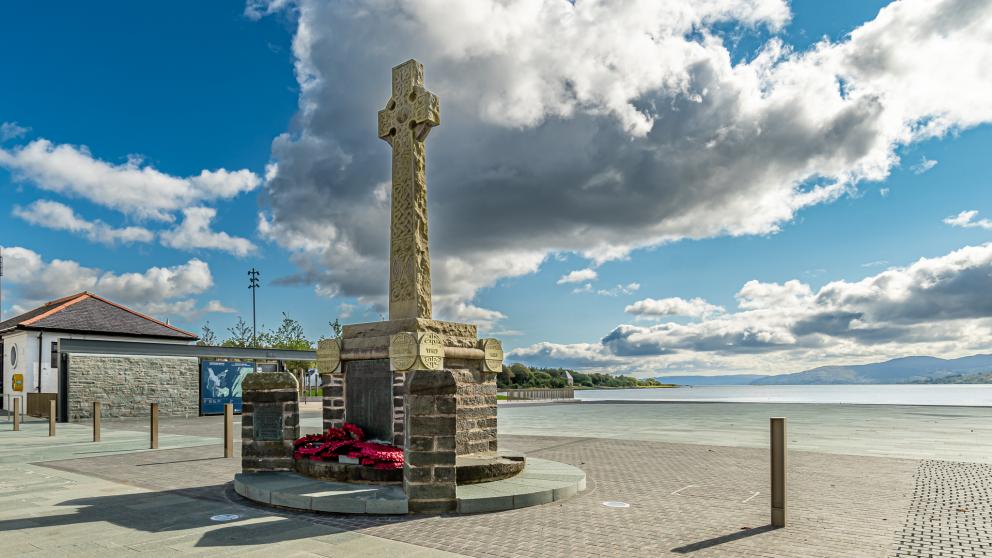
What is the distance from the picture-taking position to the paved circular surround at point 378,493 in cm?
784

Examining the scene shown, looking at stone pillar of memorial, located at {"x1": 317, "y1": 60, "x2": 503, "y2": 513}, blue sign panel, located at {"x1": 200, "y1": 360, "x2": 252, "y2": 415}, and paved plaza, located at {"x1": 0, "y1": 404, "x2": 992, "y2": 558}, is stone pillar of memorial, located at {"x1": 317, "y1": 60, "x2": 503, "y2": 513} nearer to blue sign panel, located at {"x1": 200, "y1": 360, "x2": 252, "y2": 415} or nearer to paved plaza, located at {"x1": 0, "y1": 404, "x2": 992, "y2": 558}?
paved plaza, located at {"x1": 0, "y1": 404, "x2": 992, "y2": 558}

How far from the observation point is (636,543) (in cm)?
632

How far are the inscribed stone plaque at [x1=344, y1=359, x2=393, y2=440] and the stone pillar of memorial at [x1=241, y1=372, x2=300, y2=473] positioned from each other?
3.55ft

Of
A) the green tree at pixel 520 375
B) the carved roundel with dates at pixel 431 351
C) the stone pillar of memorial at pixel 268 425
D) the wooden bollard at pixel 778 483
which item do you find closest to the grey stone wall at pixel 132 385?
the stone pillar of memorial at pixel 268 425

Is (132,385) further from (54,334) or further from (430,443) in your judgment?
(430,443)

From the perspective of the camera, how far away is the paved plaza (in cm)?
623

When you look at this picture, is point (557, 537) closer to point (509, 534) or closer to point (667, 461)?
point (509, 534)

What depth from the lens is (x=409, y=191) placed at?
11297 mm

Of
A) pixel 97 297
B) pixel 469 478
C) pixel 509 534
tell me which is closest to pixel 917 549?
pixel 509 534

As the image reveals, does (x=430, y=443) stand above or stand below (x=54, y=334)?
below

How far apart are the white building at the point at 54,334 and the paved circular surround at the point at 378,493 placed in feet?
82.3

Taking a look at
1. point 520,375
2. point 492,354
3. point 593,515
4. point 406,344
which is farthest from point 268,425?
point 520,375

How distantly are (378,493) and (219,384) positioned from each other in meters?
27.2

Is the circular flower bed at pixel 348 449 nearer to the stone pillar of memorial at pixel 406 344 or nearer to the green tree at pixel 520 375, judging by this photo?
the stone pillar of memorial at pixel 406 344
